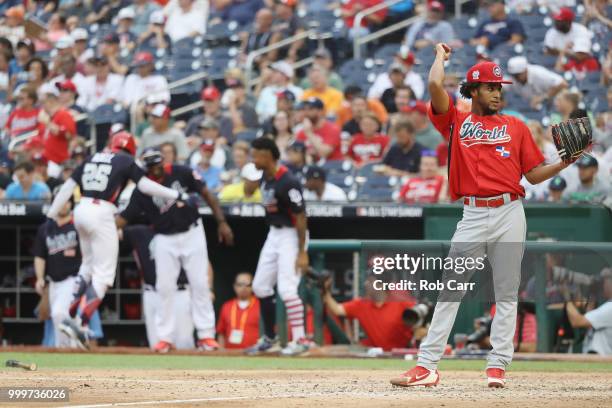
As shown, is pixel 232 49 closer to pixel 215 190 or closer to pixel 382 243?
pixel 215 190

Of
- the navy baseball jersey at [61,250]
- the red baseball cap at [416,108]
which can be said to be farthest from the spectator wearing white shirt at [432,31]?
the navy baseball jersey at [61,250]

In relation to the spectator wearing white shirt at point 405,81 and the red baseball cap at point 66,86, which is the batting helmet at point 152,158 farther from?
the red baseball cap at point 66,86

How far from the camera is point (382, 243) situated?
27.1 feet

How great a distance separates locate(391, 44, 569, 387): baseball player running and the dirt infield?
0.24m

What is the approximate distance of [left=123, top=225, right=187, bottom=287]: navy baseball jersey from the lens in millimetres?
11594

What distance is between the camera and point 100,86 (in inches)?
654

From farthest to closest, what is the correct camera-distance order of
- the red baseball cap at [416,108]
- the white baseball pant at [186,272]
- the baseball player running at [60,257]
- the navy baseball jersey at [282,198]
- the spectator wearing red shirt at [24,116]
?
the spectator wearing red shirt at [24,116], the red baseball cap at [416,108], the baseball player running at [60,257], the white baseball pant at [186,272], the navy baseball jersey at [282,198]

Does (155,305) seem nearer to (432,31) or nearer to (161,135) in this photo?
(161,135)

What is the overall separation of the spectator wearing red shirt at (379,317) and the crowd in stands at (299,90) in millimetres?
1463

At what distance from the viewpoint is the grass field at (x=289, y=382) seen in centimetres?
605

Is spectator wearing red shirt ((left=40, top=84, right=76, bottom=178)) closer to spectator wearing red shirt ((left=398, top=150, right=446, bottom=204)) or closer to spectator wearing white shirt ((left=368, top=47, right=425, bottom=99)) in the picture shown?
spectator wearing white shirt ((left=368, top=47, right=425, bottom=99))

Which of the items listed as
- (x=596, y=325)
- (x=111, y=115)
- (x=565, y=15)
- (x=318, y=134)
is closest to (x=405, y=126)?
(x=318, y=134)

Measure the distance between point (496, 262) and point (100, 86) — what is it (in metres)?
10.7

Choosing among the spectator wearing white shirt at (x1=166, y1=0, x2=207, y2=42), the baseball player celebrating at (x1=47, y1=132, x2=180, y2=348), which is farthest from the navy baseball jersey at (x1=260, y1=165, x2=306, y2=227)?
the spectator wearing white shirt at (x1=166, y1=0, x2=207, y2=42)
